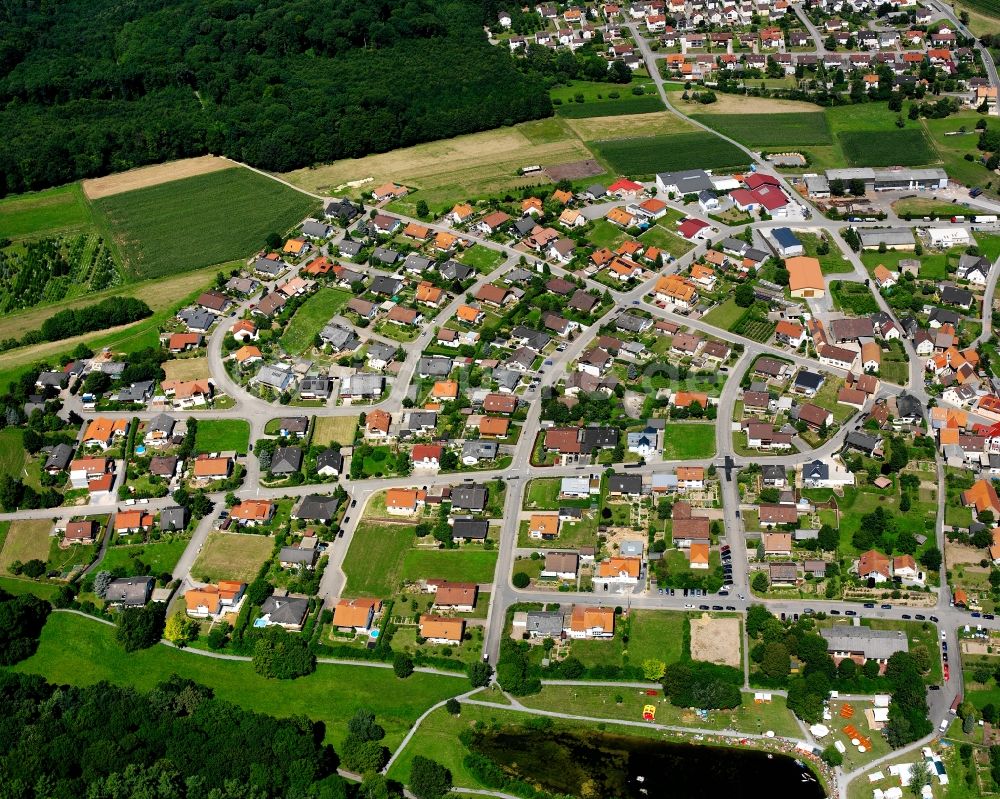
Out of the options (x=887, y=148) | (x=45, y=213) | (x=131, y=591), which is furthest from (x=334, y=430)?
(x=887, y=148)

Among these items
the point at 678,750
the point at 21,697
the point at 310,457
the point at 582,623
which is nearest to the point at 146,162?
the point at 310,457

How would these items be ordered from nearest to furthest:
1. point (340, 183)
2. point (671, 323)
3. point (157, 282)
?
point (671, 323) < point (157, 282) < point (340, 183)

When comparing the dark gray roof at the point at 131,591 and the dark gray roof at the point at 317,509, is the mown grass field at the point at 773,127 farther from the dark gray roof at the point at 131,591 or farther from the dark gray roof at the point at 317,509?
the dark gray roof at the point at 131,591

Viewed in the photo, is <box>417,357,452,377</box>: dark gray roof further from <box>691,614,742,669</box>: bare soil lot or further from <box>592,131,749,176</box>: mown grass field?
<box>592,131,749,176</box>: mown grass field

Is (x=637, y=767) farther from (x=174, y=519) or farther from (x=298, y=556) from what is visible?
(x=174, y=519)

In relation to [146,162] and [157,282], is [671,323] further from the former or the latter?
[146,162]

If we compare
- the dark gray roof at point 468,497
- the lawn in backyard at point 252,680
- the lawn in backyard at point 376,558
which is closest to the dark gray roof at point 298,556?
the lawn in backyard at point 376,558
